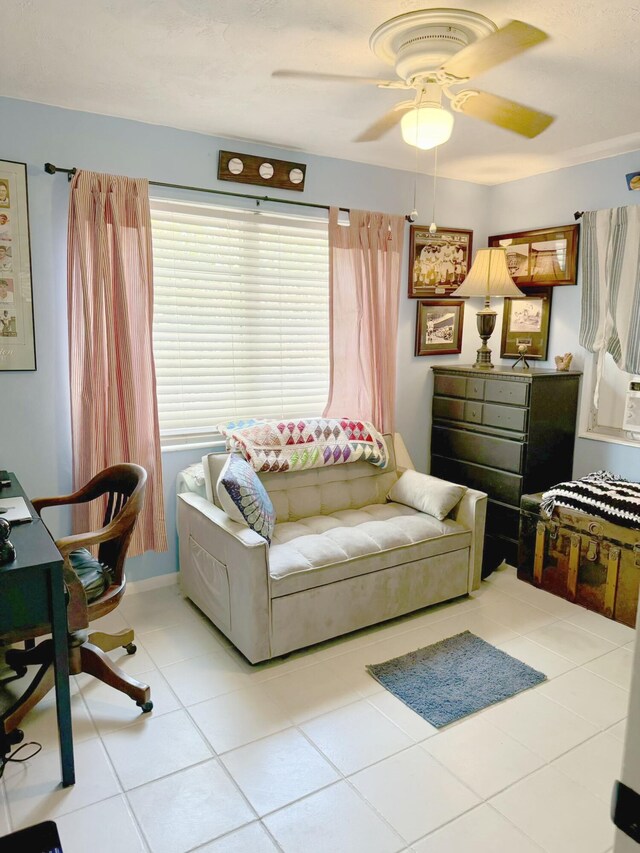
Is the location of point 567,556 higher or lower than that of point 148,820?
higher

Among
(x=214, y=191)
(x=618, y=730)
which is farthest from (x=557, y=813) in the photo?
Result: (x=214, y=191)

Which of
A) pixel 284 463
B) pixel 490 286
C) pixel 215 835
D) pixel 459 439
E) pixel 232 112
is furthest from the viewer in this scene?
pixel 459 439

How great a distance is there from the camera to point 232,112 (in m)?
2.92

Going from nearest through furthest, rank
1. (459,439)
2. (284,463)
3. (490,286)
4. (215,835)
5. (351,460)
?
(215,835) < (284,463) < (351,460) < (490,286) < (459,439)

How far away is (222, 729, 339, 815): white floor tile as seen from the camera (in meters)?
1.94

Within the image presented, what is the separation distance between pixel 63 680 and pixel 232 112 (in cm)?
264

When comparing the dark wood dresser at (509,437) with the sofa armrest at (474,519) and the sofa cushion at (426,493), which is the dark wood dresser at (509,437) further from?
the sofa cushion at (426,493)

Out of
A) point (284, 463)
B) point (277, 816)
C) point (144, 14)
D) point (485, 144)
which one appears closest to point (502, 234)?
point (485, 144)

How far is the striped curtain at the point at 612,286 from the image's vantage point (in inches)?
137

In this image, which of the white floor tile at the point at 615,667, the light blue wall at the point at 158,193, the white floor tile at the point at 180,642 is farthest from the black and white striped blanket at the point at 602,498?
the white floor tile at the point at 180,642

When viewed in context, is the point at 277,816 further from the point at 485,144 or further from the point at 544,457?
the point at 485,144

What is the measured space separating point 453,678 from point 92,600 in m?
1.58

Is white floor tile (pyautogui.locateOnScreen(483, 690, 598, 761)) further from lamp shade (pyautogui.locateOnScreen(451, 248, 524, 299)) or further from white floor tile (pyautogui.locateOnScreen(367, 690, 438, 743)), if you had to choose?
lamp shade (pyautogui.locateOnScreen(451, 248, 524, 299))

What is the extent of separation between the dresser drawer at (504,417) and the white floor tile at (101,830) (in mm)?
2889
